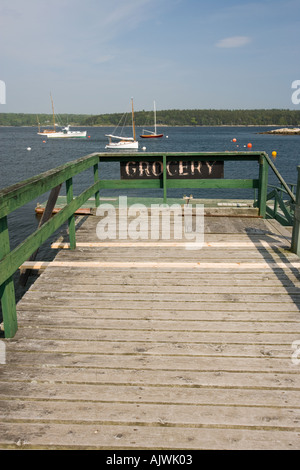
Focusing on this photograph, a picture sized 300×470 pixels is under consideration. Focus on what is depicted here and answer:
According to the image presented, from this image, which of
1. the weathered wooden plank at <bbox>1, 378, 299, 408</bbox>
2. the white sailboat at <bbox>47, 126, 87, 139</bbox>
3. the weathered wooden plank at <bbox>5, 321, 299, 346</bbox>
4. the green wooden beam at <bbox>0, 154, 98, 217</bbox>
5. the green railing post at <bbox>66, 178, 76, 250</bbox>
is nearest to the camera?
the weathered wooden plank at <bbox>1, 378, 299, 408</bbox>

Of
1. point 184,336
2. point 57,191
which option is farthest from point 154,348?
point 57,191

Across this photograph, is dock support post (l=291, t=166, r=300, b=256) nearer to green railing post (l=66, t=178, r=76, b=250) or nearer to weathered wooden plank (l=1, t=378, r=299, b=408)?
weathered wooden plank (l=1, t=378, r=299, b=408)

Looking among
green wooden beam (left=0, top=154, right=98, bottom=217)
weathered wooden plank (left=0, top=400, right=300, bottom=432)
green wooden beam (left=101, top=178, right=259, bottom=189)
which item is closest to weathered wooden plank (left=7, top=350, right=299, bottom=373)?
weathered wooden plank (left=0, top=400, right=300, bottom=432)

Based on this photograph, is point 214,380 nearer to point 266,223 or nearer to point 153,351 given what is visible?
point 153,351

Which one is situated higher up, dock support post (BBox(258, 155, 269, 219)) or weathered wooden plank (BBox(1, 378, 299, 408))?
dock support post (BBox(258, 155, 269, 219))

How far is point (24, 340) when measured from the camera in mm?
3475

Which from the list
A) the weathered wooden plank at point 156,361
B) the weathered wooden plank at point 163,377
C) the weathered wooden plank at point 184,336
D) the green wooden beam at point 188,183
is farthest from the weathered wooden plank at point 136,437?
the green wooden beam at point 188,183

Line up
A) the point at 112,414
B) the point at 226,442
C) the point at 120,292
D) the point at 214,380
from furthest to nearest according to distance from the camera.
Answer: the point at 120,292
the point at 214,380
the point at 112,414
the point at 226,442

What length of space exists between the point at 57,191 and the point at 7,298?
10.3 feet

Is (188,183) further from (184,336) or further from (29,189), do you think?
(184,336)

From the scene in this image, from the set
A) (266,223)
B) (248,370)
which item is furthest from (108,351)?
(266,223)

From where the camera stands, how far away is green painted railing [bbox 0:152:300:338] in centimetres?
330

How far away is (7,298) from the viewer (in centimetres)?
340

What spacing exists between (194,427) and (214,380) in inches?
19.2
